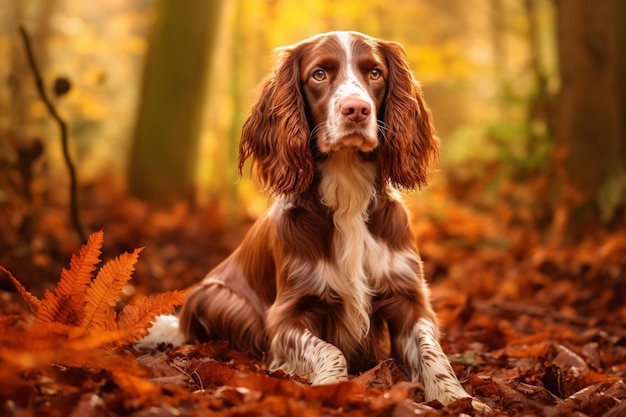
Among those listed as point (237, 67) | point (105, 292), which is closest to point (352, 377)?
point (105, 292)

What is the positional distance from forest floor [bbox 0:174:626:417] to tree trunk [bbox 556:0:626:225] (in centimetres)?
57

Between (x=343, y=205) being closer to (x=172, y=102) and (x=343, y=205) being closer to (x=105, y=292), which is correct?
(x=105, y=292)

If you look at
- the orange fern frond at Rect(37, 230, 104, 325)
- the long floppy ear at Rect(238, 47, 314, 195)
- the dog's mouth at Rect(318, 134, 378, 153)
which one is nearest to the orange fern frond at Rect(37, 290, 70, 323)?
the orange fern frond at Rect(37, 230, 104, 325)

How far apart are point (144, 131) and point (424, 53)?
6.25m

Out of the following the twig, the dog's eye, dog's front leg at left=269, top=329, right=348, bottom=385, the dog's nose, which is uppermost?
the dog's eye

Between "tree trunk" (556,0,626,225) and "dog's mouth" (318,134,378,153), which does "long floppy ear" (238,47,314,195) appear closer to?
"dog's mouth" (318,134,378,153)

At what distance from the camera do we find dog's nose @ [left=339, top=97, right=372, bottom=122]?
3.52 m

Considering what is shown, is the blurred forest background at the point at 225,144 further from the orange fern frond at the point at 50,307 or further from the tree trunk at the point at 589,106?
the orange fern frond at the point at 50,307

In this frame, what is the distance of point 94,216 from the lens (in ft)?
→ 30.9

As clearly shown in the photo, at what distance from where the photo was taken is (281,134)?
387 cm

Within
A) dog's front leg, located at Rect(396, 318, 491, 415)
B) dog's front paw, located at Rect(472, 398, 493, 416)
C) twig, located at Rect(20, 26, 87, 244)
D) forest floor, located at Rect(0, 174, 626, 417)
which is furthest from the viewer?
twig, located at Rect(20, 26, 87, 244)

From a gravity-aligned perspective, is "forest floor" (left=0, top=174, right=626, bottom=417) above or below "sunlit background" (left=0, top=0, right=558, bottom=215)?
below

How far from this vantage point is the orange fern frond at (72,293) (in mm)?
2912

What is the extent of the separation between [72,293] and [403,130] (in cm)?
183
